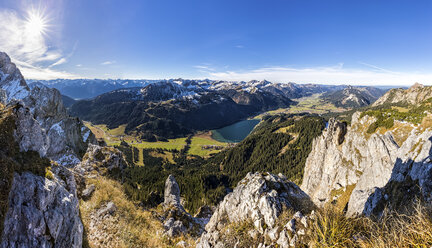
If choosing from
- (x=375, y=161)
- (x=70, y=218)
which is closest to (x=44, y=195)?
(x=70, y=218)

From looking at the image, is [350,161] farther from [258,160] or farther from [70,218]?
[258,160]

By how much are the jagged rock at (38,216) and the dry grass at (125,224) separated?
164 inches

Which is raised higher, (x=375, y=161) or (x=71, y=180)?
(x=71, y=180)

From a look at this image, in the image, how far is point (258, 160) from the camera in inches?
6624

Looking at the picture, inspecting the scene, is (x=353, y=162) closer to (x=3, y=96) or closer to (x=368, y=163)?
(x=368, y=163)

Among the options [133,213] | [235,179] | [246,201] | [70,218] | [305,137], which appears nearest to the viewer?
[70,218]

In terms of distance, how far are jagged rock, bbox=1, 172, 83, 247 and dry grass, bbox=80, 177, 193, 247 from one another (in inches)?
164

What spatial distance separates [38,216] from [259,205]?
13319mm

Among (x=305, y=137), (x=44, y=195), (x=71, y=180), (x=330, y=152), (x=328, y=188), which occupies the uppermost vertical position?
(x=44, y=195)

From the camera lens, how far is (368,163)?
117 feet

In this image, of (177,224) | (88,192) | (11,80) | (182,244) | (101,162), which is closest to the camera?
(182,244)

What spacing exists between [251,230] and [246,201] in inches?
167

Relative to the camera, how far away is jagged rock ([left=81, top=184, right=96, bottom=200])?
1781cm

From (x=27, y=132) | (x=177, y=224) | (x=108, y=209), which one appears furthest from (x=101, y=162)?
(x=27, y=132)
